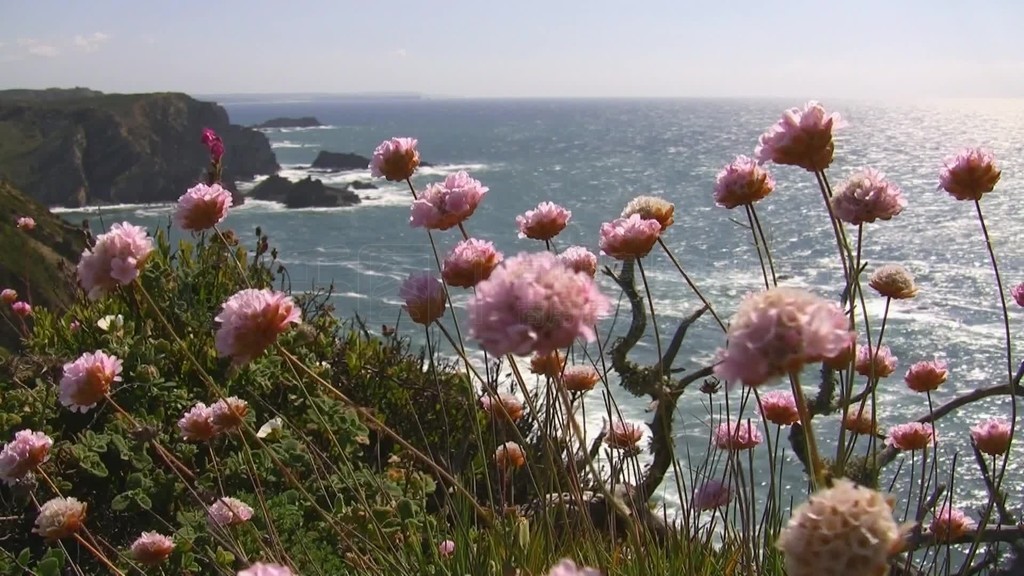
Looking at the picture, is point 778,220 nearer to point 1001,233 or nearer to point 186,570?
point 1001,233

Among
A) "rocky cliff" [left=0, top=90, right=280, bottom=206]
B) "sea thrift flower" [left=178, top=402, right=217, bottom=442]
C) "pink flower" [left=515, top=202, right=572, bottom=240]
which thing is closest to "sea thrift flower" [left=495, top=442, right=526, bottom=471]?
"pink flower" [left=515, top=202, right=572, bottom=240]

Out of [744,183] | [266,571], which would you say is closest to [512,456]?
[744,183]

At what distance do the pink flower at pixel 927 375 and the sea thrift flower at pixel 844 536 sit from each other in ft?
5.60

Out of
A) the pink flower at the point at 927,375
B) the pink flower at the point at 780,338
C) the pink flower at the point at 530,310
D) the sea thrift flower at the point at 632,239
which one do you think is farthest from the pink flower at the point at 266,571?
the pink flower at the point at 927,375

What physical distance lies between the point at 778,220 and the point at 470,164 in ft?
111

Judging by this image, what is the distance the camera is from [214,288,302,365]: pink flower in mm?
1656

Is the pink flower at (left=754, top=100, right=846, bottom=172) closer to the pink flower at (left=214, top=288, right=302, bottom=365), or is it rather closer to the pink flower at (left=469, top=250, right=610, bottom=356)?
the pink flower at (left=469, top=250, right=610, bottom=356)

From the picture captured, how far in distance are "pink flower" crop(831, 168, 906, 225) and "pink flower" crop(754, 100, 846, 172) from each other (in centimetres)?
9

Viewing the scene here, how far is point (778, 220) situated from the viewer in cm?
3378

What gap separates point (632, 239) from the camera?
202 centimetres

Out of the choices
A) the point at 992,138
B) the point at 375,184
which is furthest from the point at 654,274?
the point at 992,138

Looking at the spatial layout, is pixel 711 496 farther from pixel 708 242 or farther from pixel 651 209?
pixel 708 242

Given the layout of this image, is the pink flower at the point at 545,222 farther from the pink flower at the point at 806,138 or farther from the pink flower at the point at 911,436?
the pink flower at the point at 911,436

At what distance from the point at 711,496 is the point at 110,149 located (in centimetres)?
5150
